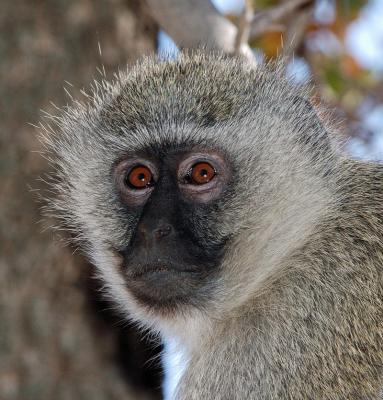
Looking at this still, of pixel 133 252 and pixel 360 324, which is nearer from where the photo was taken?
pixel 360 324

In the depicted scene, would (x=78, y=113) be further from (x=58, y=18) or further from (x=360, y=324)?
(x=360, y=324)

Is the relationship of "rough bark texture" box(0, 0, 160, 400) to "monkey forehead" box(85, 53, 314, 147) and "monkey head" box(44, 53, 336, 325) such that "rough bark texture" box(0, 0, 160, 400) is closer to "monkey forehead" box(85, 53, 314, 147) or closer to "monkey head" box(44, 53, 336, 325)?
"monkey head" box(44, 53, 336, 325)

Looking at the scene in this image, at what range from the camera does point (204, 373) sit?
4.07 m

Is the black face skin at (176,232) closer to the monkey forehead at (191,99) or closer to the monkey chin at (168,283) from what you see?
the monkey chin at (168,283)

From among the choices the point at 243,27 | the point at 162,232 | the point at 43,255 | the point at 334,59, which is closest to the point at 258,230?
the point at 162,232

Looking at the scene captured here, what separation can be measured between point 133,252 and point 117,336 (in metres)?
1.83

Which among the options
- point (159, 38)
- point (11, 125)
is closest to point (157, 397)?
point (11, 125)

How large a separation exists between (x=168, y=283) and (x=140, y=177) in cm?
59

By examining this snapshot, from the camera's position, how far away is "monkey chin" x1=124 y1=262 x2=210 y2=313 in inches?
159

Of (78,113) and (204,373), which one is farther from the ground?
(78,113)

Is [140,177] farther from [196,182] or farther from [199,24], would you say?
[199,24]

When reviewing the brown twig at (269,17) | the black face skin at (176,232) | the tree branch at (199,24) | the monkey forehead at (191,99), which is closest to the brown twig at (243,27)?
the tree branch at (199,24)

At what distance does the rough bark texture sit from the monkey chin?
1.47 metres

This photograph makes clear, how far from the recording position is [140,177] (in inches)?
174
